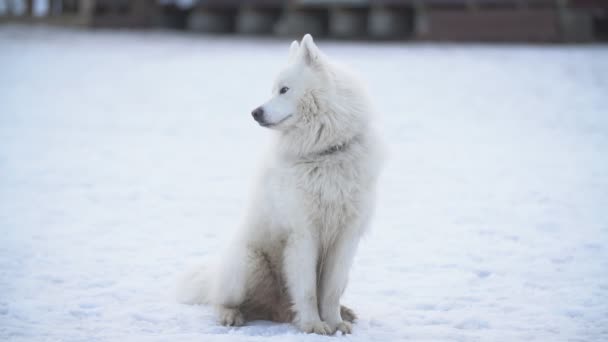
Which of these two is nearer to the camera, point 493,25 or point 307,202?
point 307,202

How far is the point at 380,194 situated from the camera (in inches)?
262

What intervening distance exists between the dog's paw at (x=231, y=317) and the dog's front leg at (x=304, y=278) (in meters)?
0.34

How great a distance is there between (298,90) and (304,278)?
106 centimetres

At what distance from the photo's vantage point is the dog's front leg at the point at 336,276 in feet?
11.0

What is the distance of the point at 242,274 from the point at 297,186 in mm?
623

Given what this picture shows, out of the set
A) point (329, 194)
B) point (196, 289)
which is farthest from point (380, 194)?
point (329, 194)

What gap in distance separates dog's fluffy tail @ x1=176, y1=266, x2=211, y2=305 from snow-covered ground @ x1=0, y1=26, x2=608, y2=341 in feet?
0.30

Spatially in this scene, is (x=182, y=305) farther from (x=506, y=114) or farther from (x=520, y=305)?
(x=506, y=114)

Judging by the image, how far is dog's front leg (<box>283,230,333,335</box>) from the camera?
327 centimetres

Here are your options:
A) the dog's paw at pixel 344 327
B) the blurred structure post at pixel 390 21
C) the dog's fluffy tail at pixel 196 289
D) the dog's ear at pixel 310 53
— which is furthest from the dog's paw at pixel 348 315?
the blurred structure post at pixel 390 21

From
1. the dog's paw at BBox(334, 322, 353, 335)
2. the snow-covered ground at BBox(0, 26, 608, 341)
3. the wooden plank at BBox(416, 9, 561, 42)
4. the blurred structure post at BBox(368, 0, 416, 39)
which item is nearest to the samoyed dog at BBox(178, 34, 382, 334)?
the dog's paw at BBox(334, 322, 353, 335)

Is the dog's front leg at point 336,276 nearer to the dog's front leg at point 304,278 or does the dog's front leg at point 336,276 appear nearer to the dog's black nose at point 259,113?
the dog's front leg at point 304,278

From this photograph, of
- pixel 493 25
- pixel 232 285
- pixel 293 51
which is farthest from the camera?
pixel 493 25

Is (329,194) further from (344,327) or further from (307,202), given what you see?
(344,327)
